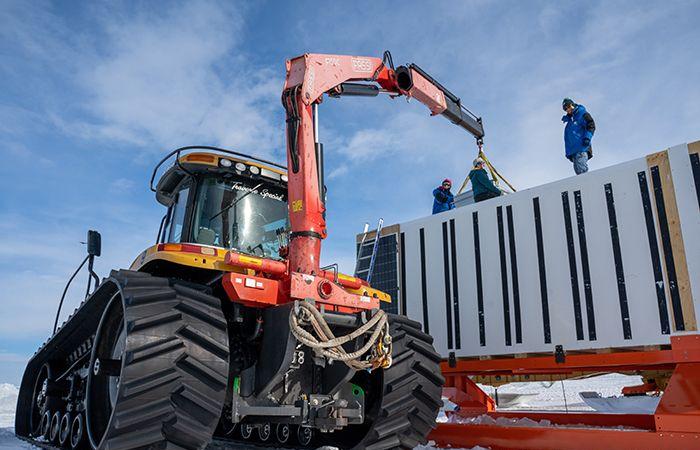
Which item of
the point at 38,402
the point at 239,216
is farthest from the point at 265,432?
the point at 38,402

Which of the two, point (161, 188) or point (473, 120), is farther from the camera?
point (473, 120)

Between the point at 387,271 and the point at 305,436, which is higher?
the point at 387,271

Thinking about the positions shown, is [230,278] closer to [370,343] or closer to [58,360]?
[370,343]

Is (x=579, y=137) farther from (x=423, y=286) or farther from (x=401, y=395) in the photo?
(x=401, y=395)

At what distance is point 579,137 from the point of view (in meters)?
7.69

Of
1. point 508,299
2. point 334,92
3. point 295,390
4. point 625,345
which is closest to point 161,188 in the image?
point 334,92

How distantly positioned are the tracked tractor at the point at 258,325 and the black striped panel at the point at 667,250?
2.25m

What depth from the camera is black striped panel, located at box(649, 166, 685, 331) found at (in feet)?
18.3

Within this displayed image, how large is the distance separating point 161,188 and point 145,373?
9.75 ft

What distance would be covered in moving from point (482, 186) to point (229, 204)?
4.65 meters

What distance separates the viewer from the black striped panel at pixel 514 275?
6.84 m

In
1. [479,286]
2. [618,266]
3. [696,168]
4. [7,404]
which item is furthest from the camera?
[7,404]

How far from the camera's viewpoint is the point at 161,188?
6035mm

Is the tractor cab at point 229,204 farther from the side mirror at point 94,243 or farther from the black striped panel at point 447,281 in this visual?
the black striped panel at point 447,281
